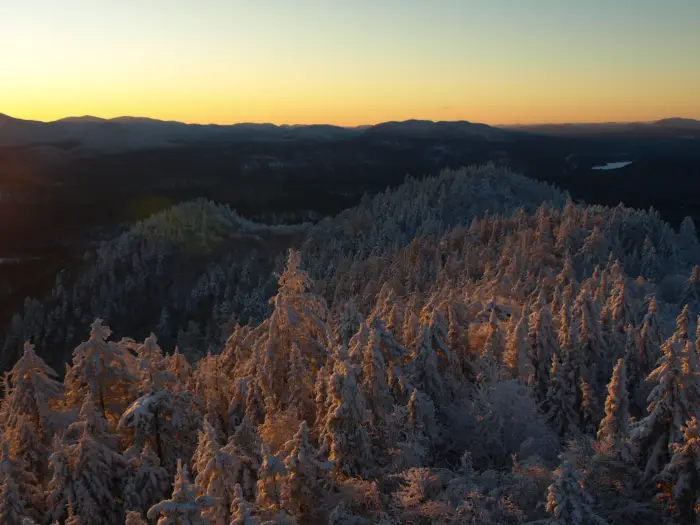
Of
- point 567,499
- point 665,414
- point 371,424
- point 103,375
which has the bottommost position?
point 371,424

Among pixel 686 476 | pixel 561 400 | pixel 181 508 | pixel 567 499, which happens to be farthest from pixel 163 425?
pixel 561 400

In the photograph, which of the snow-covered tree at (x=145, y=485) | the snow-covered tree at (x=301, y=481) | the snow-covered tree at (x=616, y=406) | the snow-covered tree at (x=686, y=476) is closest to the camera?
the snow-covered tree at (x=686, y=476)

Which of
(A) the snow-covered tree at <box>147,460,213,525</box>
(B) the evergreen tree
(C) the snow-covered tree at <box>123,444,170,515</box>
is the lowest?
(B) the evergreen tree

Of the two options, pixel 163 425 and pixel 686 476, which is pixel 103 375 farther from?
pixel 686 476

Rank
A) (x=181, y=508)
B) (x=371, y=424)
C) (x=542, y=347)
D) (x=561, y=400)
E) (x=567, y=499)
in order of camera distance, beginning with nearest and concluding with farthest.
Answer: (x=567, y=499)
(x=181, y=508)
(x=371, y=424)
(x=561, y=400)
(x=542, y=347)

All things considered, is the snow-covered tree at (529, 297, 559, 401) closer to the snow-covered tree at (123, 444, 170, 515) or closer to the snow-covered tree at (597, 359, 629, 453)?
the snow-covered tree at (597, 359, 629, 453)

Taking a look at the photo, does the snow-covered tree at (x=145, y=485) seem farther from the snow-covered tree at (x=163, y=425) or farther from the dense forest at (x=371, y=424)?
the snow-covered tree at (x=163, y=425)

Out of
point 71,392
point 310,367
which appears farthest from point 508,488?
point 71,392

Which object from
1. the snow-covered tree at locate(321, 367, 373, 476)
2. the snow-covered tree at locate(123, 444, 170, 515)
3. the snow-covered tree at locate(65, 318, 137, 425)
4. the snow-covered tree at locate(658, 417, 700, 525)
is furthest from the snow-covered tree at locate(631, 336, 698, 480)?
the snow-covered tree at locate(65, 318, 137, 425)

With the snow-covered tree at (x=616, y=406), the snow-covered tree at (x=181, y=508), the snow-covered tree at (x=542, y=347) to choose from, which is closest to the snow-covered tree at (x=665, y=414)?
the snow-covered tree at (x=616, y=406)

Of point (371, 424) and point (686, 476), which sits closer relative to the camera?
point (686, 476)

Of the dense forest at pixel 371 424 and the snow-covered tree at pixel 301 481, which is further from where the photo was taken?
the snow-covered tree at pixel 301 481
